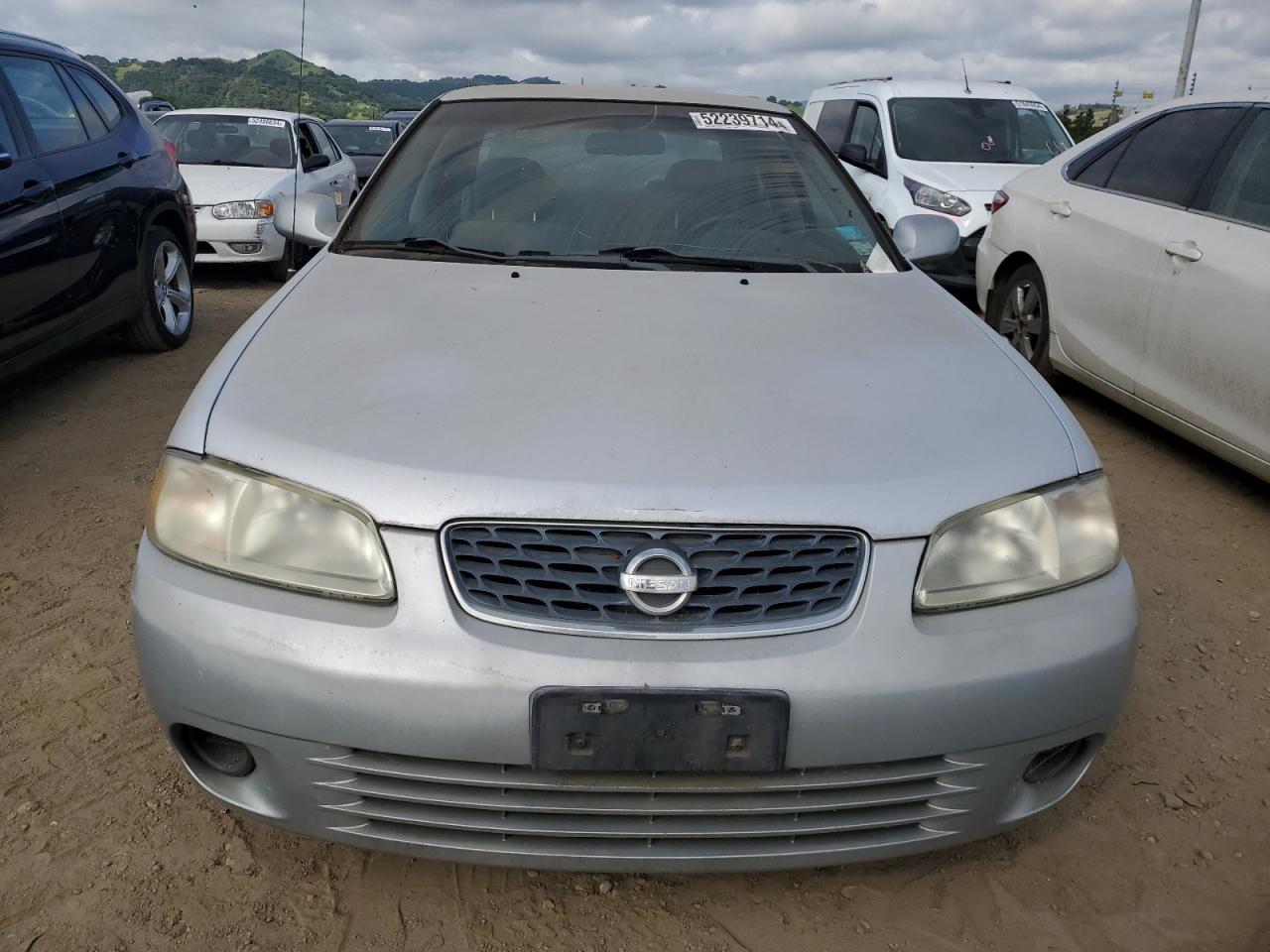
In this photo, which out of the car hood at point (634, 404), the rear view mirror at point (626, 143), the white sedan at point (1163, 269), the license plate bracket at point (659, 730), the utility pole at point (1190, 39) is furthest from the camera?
the utility pole at point (1190, 39)

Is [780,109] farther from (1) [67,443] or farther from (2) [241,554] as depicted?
(1) [67,443]

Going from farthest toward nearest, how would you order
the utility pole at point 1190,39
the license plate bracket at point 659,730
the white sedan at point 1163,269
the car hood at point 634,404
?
the utility pole at point 1190,39, the white sedan at point 1163,269, the car hood at point 634,404, the license plate bracket at point 659,730

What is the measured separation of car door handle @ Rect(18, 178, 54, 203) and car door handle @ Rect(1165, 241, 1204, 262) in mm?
4511

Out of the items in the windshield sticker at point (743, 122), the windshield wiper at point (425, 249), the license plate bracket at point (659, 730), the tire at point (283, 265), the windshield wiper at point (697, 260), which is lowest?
the tire at point (283, 265)

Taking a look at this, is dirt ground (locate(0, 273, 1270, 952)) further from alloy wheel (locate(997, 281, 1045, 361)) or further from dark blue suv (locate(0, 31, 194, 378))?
alloy wheel (locate(997, 281, 1045, 361))

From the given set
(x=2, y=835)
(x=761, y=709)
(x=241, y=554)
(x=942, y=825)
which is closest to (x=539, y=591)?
(x=761, y=709)

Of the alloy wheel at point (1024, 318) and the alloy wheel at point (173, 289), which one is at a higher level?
the alloy wheel at point (1024, 318)

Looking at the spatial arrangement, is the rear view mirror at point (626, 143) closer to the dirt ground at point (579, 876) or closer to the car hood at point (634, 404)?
the car hood at point (634, 404)

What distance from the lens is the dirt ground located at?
1.90 m

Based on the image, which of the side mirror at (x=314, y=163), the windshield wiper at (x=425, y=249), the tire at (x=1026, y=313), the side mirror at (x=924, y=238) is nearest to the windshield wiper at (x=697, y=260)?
the windshield wiper at (x=425, y=249)

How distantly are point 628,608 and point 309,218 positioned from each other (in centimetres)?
212

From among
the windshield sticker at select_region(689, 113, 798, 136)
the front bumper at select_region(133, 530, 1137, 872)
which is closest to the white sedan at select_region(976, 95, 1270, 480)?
the windshield sticker at select_region(689, 113, 798, 136)

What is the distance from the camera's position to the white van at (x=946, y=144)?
24.1 ft

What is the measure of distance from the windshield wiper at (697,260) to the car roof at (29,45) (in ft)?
11.4
